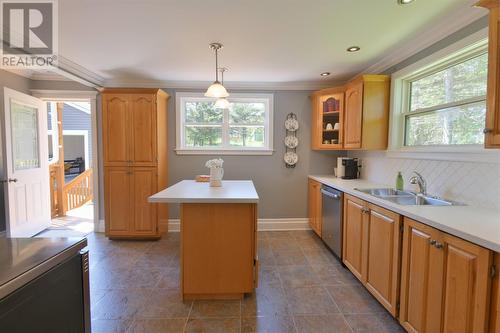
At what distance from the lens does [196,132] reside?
411 cm

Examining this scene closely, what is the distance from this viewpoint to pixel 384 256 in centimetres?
197

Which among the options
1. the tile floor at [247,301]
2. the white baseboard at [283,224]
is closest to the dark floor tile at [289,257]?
the tile floor at [247,301]

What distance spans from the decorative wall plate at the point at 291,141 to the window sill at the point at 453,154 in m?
1.56

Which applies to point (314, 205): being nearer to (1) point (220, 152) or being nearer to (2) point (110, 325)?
(1) point (220, 152)

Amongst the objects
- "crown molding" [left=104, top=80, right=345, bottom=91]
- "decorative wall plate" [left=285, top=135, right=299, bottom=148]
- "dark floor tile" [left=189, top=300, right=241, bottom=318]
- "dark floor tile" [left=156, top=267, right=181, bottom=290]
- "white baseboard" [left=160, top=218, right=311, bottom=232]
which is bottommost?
"dark floor tile" [left=189, top=300, right=241, bottom=318]

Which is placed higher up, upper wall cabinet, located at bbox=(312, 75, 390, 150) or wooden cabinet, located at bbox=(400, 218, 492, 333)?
upper wall cabinet, located at bbox=(312, 75, 390, 150)

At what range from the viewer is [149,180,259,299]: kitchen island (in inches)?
85.0

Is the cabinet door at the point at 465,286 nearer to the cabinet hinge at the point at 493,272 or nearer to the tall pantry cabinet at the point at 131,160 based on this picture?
the cabinet hinge at the point at 493,272

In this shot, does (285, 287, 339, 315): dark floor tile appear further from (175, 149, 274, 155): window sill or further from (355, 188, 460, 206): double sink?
(175, 149, 274, 155): window sill

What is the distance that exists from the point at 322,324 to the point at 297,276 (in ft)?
2.37

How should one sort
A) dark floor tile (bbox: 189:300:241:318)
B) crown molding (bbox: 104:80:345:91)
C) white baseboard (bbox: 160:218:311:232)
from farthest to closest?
white baseboard (bbox: 160:218:311:232)
crown molding (bbox: 104:80:345:91)
dark floor tile (bbox: 189:300:241:318)

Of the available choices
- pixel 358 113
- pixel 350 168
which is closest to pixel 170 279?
pixel 350 168

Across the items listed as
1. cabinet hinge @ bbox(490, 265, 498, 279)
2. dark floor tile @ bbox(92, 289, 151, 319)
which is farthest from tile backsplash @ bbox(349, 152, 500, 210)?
dark floor tile @ bbox(92, 289, 151, 319)

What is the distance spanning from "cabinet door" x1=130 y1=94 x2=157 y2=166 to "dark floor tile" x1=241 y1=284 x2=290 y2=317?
228cm
